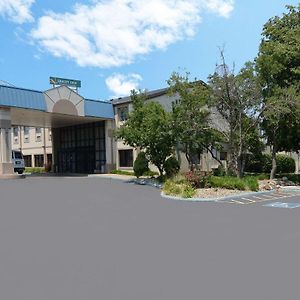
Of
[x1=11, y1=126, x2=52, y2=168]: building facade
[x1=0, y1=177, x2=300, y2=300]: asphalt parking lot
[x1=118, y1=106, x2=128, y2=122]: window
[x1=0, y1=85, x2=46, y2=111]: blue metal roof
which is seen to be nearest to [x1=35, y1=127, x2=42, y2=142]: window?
[x1=11, y1=126, x2=52, y2=168]: building facade

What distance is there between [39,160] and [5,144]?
21792 millimetres

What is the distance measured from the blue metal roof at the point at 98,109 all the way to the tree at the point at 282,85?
1731 centimetres

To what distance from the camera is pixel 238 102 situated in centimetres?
1980

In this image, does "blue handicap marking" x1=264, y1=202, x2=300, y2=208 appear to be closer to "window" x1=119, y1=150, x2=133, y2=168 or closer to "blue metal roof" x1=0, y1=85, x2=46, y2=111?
"blue metal roof" x1=0, y1=85, x2=46, y2=111

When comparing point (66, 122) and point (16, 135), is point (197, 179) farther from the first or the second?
point (16, 135)

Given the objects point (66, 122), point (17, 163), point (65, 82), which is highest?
point (65, 82)

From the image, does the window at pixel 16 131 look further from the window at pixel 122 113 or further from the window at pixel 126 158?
the window at pixel 126 158

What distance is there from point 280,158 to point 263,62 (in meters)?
14.5

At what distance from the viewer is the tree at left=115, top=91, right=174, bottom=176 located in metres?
22.4

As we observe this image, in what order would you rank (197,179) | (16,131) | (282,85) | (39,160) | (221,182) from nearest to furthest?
(221,182) < (197,179) < (282,85) < (39,160) < (16,131)

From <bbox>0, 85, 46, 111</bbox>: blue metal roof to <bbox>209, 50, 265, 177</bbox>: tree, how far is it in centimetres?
1589

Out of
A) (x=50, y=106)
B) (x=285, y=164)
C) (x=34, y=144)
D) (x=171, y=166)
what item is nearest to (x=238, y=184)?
(x=171, y=166)

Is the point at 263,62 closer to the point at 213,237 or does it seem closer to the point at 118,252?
the point at 213,237

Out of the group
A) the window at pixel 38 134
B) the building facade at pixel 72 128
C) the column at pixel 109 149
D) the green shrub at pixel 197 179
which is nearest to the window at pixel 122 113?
the building facade at pixel 72 128
